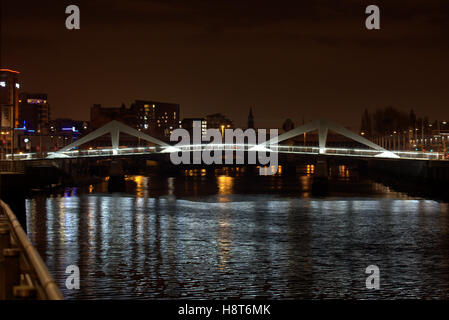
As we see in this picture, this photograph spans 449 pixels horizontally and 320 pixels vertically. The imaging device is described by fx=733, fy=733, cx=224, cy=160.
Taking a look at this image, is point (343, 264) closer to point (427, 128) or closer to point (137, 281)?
point (137, 281)

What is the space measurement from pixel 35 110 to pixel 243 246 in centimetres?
14117

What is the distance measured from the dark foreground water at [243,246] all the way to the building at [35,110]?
→ 103489mm

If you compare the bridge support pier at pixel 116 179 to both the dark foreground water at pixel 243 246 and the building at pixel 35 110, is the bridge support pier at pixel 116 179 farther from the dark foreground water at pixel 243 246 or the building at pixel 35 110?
the building at pixel 35 110

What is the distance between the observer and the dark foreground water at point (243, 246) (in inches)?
790

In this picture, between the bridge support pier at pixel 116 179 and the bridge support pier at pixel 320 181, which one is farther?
the bridge support pier at pixel 116 179

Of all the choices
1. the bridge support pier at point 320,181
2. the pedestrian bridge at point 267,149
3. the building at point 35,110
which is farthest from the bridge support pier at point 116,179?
the building at point 35,110

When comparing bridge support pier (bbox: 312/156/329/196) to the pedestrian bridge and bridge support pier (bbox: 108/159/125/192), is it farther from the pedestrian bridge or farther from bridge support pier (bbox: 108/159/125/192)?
bridge support pier (bbox: 108/159/125/192)

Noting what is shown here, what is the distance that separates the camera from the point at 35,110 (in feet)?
533

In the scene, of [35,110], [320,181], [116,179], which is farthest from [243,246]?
[35,110]

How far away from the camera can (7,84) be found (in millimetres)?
109375

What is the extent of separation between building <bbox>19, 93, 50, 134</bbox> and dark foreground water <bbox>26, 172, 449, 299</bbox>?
340 feet

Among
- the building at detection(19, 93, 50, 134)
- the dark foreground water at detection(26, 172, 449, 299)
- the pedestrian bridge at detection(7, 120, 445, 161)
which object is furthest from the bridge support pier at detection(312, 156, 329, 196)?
the building at detection(19, 93, 50, 134)
